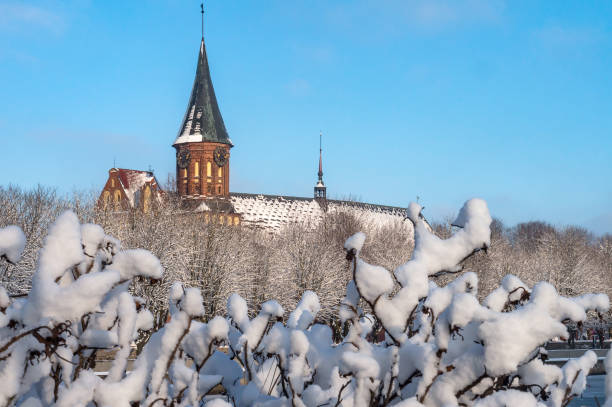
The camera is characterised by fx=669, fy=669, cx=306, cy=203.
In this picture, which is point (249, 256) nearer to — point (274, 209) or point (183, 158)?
point (183, 158)

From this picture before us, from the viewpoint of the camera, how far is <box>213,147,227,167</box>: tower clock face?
234ft

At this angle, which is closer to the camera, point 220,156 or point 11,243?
point 11,243

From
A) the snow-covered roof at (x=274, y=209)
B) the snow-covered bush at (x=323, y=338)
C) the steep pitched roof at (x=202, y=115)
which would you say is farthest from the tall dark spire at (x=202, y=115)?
the snow-covered bush at (x=323, y=338)

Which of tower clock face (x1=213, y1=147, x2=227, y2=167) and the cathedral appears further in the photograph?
tower clock face (x1=213, y1=147, x2=227, y2=167)

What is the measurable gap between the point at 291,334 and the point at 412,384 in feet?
1.72

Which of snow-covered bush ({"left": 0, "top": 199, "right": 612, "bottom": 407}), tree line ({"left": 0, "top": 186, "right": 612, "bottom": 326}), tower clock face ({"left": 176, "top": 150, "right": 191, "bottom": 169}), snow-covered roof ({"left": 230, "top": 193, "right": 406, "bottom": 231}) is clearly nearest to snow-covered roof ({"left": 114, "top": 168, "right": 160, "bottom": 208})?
tower clock face ({"left": 176, "top": 150, "right": 191, "bottom": 169})

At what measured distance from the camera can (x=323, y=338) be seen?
298 cm

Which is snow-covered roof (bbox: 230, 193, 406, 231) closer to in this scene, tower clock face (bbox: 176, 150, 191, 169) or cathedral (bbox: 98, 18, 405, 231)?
cathedral (bbox: 98, 18, 405, 231)

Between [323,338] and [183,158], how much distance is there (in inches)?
2780

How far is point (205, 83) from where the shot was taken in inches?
2694

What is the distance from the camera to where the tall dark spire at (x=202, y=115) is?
6844 centimetres

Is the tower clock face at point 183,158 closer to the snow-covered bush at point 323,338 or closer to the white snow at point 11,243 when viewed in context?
the snow-covered bush at point 323,338

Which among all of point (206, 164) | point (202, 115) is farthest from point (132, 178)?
point (202, 115)

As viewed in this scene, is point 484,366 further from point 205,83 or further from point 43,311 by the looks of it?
point 205,83
